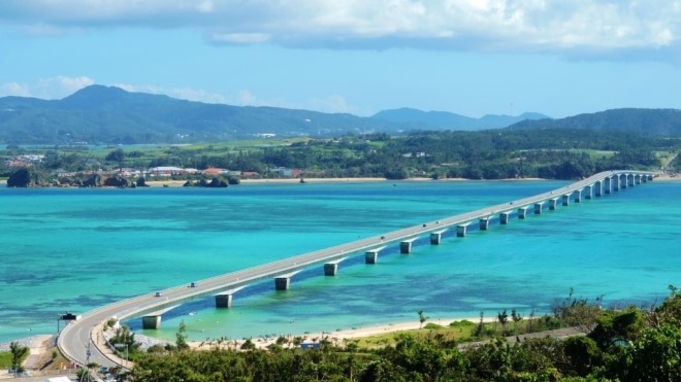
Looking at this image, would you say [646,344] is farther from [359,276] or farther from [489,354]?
[359,276]

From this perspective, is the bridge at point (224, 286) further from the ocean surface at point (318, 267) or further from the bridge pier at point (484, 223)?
the ocean surface at point (318, 267)

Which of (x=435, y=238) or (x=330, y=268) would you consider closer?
(x=330, y=268)

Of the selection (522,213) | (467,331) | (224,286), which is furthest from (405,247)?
(467,331)

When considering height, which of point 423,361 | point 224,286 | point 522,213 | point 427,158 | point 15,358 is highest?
point 427,158

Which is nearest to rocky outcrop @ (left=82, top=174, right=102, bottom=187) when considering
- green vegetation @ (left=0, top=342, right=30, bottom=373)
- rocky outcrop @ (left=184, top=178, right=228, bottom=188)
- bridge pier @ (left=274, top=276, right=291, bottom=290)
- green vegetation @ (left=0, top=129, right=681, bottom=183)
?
green vegetation @ (left=0, top=129, right=681, bottom=183)

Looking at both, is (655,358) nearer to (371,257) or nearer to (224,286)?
(224,286)

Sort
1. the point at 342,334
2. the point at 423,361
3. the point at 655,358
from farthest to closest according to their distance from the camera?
the point at 342,334 → the point at 423,361 → the point at 655,358

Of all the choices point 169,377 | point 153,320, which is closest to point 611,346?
point 169,377

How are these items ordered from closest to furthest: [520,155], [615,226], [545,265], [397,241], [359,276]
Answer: [359,276]
[545,265]
[397,241]
[615,226]
[520,155]

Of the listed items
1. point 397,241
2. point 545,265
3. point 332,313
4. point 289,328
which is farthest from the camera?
point 397,241
